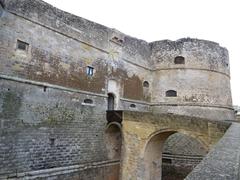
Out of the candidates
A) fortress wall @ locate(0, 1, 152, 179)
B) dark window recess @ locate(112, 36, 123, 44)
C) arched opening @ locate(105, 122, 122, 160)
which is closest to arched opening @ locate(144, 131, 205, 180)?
fortress wall @ locate(0, 1, 152, 179)

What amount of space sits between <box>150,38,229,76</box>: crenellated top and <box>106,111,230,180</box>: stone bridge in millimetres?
6757

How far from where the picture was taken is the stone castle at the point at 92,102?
827 cm

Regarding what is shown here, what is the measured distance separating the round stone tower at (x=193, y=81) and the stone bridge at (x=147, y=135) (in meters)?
5.30

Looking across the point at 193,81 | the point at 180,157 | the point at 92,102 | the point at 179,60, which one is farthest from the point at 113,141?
the point at 179,60

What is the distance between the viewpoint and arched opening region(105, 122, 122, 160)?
39.1ft

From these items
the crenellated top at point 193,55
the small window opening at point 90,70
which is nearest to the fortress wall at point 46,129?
the small window opening at point 90,70

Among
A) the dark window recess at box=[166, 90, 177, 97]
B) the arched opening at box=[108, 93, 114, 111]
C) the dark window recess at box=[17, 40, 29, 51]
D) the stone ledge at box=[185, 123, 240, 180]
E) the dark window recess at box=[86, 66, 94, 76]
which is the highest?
the dark window recess at box=[17, 40, 29, 51]

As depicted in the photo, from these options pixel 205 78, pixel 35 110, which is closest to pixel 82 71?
pixel 35 110

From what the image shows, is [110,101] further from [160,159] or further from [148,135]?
[160,159]

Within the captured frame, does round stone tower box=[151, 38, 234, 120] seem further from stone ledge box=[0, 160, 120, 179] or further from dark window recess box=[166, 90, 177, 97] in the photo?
stone ledge box=[0, 160, 120, 179]

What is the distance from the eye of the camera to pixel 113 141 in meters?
12.4

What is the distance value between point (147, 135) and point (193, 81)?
708cm

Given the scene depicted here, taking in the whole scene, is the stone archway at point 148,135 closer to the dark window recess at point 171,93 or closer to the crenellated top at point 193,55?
the dark window recess at point 171,93

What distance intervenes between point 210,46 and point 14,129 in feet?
44.4
